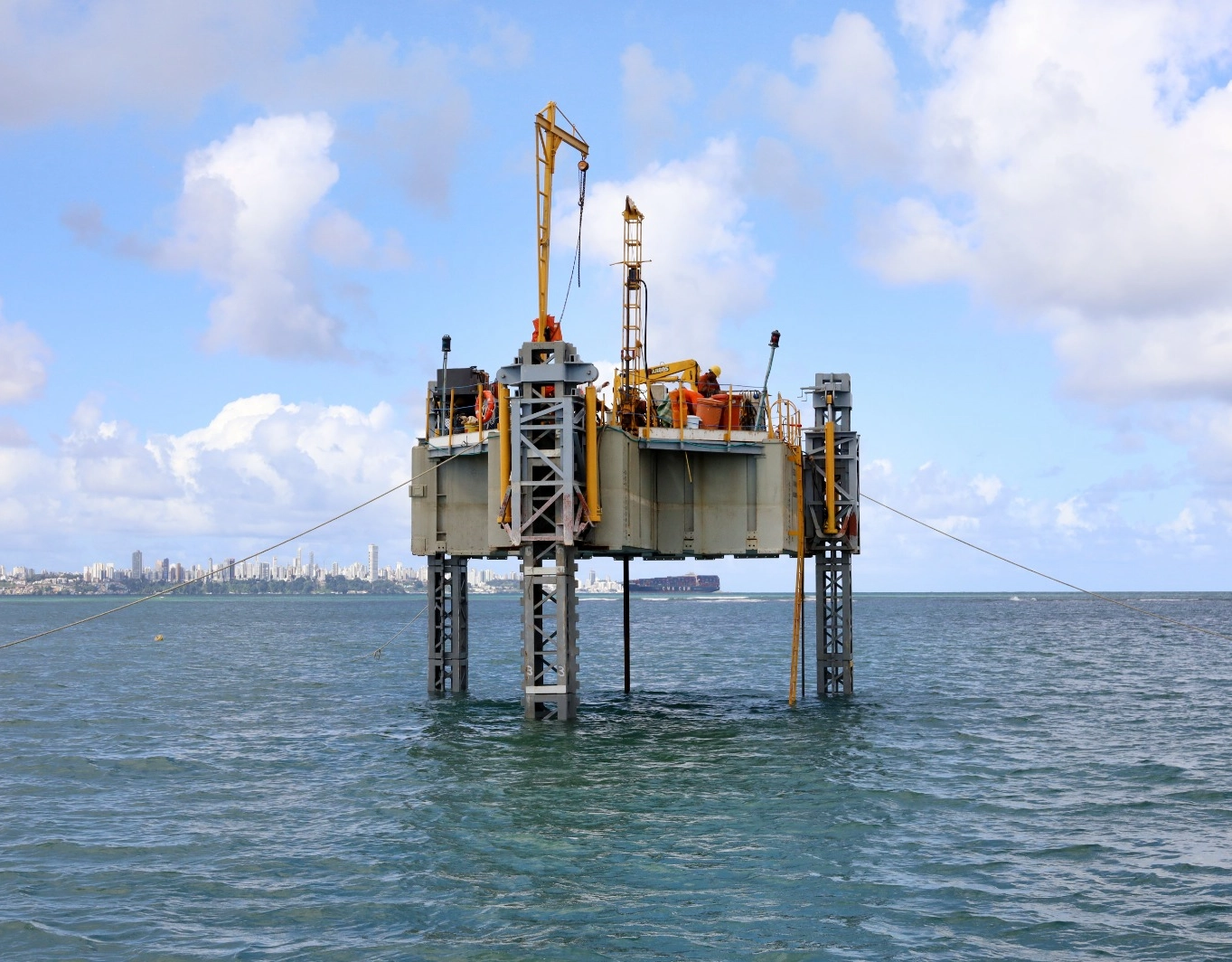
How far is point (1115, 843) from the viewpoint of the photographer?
70.7ft

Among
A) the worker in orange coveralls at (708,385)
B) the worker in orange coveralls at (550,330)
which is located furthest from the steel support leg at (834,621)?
the worker in orange coveralls at (550,330)

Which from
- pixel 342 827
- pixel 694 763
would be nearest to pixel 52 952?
pixel 342 827

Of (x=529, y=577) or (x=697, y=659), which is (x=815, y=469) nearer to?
(x=529, y=577)

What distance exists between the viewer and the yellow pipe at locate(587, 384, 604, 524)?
31609 millimetres

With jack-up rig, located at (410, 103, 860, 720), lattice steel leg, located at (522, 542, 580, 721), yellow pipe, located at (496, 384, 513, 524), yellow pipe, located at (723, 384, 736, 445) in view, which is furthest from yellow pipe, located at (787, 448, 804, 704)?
yellow pipe, located at (496, 384, 513, 524)

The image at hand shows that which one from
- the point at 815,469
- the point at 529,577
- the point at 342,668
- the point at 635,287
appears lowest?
the point at 342,668

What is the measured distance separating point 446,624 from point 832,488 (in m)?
14.9

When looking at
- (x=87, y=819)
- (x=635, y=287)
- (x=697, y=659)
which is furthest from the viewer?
(x=697, y=659)

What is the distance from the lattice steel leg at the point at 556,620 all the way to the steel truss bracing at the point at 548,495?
3 cm

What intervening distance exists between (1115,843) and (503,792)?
12.7 meters

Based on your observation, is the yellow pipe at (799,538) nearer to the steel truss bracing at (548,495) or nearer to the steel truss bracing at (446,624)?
the steel truss bracing at (548,495)

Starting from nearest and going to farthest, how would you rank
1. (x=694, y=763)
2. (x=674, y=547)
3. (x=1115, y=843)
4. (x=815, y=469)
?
(x=1115, y=843) → (x=694, y=763) → (x=674, y=547) → (x=815, y=469)

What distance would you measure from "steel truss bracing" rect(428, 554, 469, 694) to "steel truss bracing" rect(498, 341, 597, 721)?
7.67 metres

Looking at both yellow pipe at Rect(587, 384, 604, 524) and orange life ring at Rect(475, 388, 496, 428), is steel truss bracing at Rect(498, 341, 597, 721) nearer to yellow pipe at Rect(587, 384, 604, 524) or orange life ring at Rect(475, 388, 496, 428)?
yellow pipe at Rect(587, 384, 604, 524)
